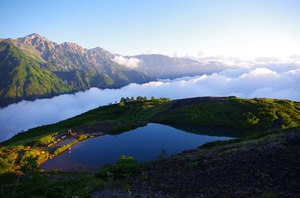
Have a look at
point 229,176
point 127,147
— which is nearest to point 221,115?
point 127,147

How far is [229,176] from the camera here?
24.1m

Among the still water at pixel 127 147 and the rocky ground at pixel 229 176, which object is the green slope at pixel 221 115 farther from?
the rocky ground at pixel 229 176

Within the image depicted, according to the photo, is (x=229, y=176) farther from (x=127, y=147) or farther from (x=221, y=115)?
(x=221, y=115)

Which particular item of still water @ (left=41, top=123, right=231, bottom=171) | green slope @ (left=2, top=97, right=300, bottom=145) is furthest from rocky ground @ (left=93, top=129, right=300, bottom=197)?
green slope @ (left=2, top=97, right=300, bottom=145)

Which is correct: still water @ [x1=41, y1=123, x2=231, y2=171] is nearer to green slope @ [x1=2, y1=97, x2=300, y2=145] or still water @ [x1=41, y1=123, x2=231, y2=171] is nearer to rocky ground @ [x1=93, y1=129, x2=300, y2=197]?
green slope @ [x1=2, y1=97, x2=300, y2=145]

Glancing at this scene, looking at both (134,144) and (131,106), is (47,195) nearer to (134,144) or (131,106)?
(134,144)

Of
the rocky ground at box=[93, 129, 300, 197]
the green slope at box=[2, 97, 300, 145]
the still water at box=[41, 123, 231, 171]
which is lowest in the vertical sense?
the still water at box=[41, 123, 231, 171]

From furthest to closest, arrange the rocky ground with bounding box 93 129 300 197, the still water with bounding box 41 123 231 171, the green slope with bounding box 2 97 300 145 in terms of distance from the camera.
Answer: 1. the green slope with bounding box 2 97 300 145
2. the still water with bounding box 41 123 231 171
3. the rocky ground with bounding box 93 129 300 197

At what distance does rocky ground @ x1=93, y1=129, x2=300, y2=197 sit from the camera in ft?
67.2

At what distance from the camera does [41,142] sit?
266ft

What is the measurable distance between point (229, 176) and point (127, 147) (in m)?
48.0

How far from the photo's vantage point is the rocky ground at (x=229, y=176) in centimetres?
2047

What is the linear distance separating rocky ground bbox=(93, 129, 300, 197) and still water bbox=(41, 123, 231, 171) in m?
19.6

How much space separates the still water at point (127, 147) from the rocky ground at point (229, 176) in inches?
773
